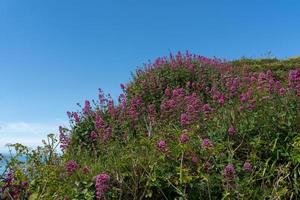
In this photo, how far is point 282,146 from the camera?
217 inches

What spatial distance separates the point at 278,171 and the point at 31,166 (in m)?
2.65

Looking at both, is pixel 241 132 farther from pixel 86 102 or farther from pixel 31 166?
pixel 86 102

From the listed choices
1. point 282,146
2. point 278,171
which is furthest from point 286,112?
point 278,171

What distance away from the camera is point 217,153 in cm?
501

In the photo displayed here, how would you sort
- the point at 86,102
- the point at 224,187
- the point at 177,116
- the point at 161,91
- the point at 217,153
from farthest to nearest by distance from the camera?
the point at 161,91 → the point at 86,102 → the point at 177,116 → the point at 217,153 → the point at 224,187

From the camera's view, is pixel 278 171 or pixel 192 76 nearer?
pixel 278 171

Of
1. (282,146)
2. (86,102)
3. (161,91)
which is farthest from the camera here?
(161,91)

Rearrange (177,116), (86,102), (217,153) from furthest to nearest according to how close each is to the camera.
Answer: (86,102) < (177,116) < (217,153)

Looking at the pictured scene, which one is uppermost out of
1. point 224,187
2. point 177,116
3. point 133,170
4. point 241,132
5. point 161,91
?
point 161,91

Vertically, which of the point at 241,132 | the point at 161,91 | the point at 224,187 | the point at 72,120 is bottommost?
the point at 224,187

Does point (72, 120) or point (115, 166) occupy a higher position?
point (72, 120)

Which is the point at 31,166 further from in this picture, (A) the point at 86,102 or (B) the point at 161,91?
(B) the point at 161,91

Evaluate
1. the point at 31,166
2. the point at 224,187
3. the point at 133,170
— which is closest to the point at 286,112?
the point at 224,187

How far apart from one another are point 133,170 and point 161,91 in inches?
219
